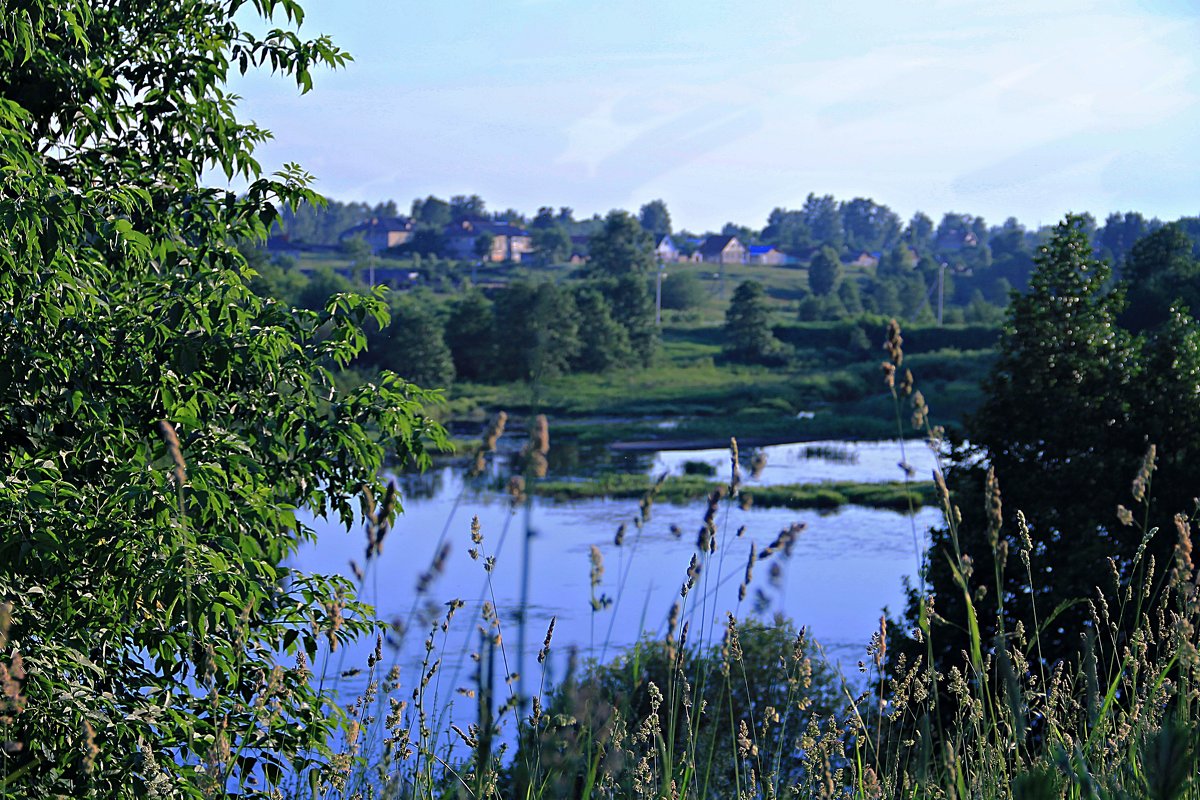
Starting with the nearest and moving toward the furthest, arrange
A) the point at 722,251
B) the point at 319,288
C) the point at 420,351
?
the point at 420,351 < the point at 319,288 < the point at 722,251

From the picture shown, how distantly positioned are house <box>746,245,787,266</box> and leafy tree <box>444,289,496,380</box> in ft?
270

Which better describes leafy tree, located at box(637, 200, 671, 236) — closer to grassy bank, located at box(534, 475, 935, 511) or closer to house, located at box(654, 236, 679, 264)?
house, located at box(654, 236, 679, 264)

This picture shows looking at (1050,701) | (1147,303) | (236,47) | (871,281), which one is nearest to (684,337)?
(871,281)

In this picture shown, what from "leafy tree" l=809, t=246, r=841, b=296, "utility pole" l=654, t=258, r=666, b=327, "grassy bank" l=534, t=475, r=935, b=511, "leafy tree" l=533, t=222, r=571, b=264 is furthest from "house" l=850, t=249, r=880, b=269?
"grassy bank" l=534, t=475, r=935, b=511

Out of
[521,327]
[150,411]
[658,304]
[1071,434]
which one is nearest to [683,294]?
[658,304]

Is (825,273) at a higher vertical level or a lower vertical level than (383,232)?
lower

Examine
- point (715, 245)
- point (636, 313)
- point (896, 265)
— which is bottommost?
point (636, 313)

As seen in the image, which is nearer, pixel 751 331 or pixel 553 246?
pixel 751 331

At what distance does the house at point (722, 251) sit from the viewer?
15088 centimetres

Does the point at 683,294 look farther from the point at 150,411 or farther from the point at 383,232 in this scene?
the point at 150,411

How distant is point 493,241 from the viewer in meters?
137

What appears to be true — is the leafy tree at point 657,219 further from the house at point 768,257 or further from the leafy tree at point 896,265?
the leafy tree at point 896,265

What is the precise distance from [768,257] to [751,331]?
76471 millimetres

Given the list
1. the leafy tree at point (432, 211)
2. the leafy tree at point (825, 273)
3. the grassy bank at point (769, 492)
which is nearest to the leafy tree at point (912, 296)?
the leafy tree at point (825, 273)
